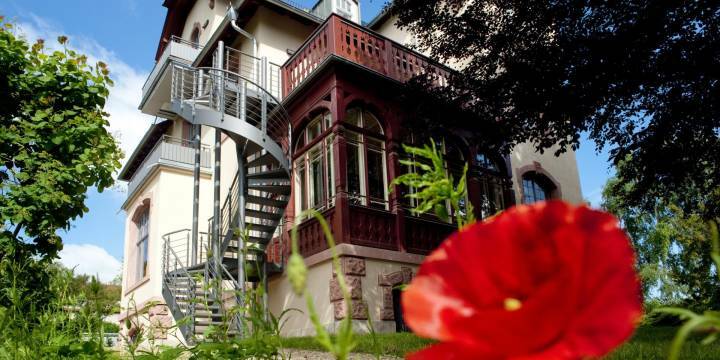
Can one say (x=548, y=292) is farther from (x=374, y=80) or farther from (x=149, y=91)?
(x=149, y=91)

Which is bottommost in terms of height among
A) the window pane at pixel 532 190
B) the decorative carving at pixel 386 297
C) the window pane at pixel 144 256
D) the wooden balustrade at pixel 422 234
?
the decorative carving at pixel 386 297

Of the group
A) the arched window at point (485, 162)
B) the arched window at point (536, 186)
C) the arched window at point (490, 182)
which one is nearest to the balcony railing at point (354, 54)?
the arched window at point (485, 162)

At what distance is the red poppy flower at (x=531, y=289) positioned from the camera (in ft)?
1.15

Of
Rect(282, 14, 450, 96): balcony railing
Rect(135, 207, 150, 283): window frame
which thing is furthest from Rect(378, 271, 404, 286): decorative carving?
Rect(135, 207, 150, 283): window frame

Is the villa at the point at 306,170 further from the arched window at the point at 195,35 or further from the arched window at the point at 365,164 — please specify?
the arched window at the point at 195,35

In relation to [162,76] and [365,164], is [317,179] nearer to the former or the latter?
[365,164]

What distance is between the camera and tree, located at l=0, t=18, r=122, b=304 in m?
6.00

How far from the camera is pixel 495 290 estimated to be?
1.31ft

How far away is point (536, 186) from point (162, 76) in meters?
10.9

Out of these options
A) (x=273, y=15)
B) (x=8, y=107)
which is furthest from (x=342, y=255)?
(x=273, y=15)

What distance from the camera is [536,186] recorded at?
50.7 feet

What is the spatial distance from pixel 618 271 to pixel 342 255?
9073 millimetres

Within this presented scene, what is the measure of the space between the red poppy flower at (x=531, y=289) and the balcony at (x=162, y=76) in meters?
16.3

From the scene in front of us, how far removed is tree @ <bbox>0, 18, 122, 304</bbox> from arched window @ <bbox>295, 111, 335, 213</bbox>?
165 inches
